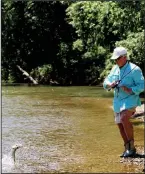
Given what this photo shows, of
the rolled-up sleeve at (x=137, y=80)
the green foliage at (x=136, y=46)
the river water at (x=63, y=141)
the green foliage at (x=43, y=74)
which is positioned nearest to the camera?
the river water at (x=63, y=141)

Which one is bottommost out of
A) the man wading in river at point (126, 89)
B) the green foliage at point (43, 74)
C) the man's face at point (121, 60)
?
the green foliage at point (43, 74)

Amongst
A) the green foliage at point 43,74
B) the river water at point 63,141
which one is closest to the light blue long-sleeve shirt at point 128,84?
the river water at point 63,141

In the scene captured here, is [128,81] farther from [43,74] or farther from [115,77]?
[43,74]

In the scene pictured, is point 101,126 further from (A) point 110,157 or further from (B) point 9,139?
(A) point 110,157

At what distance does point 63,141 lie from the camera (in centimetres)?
854

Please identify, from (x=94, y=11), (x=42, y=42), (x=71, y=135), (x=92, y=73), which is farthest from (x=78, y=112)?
(x=42, y=42)

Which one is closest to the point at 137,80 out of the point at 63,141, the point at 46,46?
the point at 63,141

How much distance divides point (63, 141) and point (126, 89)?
210 cm

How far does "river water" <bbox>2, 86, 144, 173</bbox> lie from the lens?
20.6ft

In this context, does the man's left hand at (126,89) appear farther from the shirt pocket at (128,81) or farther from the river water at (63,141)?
the river water at (63,141)

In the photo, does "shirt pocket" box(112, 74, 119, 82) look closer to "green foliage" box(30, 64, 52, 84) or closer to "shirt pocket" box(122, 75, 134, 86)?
"shirt pocket" box(122, 75, 134, 86)

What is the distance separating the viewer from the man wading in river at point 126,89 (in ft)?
22.5

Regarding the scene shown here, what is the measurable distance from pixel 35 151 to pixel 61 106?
27.5 feet

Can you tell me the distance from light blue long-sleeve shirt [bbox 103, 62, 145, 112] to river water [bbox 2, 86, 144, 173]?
0.74m
